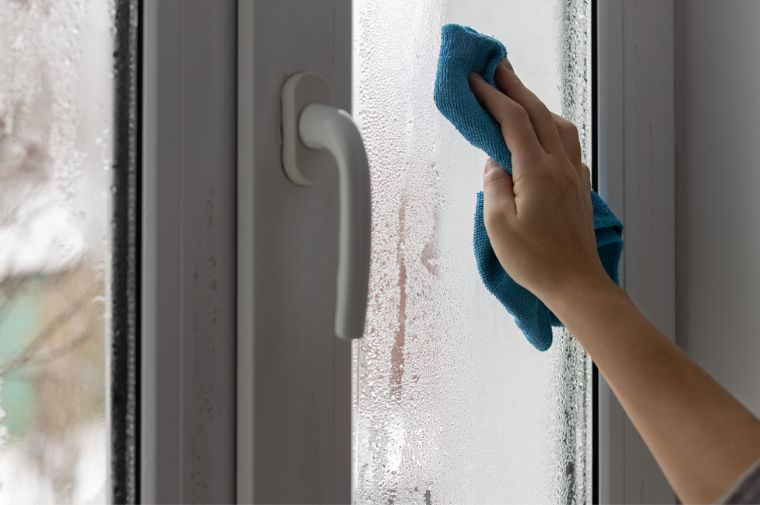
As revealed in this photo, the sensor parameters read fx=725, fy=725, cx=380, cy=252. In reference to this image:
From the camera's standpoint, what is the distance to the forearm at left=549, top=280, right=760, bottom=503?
450 mm

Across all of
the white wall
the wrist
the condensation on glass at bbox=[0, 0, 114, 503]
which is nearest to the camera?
the condensation on glass at bbox=[0, 0, 114, 503]

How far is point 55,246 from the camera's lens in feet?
1.44

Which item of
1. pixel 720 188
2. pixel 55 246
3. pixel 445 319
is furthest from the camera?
pixel 720 188

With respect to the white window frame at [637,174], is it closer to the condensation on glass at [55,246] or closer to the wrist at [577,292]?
the wrist at [577,292]

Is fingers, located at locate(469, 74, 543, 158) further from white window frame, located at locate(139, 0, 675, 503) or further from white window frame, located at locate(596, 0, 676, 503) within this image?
white window frame, located at locate(596, 0, 676, 503)

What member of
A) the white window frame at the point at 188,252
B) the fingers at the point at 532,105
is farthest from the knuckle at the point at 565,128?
the white window frame at the point at 188,252

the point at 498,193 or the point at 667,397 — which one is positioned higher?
the point at 498,193

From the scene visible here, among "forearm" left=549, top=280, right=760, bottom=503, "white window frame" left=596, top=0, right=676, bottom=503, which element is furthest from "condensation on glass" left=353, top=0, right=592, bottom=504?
"forearm" left=549, top=280, right=760, bottom=503

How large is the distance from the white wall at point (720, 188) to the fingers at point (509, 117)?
0.32 m

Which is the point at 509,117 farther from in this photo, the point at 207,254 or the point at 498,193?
the point at 207,254

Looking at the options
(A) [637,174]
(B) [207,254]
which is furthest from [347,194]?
(A) [637,174]

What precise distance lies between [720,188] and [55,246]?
66 centimetres

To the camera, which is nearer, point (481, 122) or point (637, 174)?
point (481, 122)

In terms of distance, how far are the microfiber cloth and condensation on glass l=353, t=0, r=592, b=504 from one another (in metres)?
0.06
